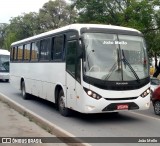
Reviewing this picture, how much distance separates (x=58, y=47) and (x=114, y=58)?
2764 mm

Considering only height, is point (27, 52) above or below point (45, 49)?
below

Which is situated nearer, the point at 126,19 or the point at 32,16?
the point at 126,19

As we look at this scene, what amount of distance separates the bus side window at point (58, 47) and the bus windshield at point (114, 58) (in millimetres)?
1809

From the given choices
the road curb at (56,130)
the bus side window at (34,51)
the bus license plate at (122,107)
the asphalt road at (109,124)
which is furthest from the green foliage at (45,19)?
the bus license plate at (122,107)

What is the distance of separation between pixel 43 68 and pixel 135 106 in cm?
494

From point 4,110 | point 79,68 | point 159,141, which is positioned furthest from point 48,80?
point 159,141

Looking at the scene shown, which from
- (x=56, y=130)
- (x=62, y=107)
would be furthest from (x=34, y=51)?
(x=56, y=130)

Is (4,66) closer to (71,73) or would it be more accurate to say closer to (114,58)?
(71,73)

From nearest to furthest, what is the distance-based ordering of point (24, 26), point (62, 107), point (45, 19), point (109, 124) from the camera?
point (109, 124), point (62, 107), point (45, 19), point (24, 26)

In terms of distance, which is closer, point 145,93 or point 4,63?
point 145,93

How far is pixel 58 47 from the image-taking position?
12734mm

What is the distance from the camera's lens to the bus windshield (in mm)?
10484

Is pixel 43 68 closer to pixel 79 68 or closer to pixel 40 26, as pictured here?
pixel 79 68

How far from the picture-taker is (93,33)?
10852 mm
